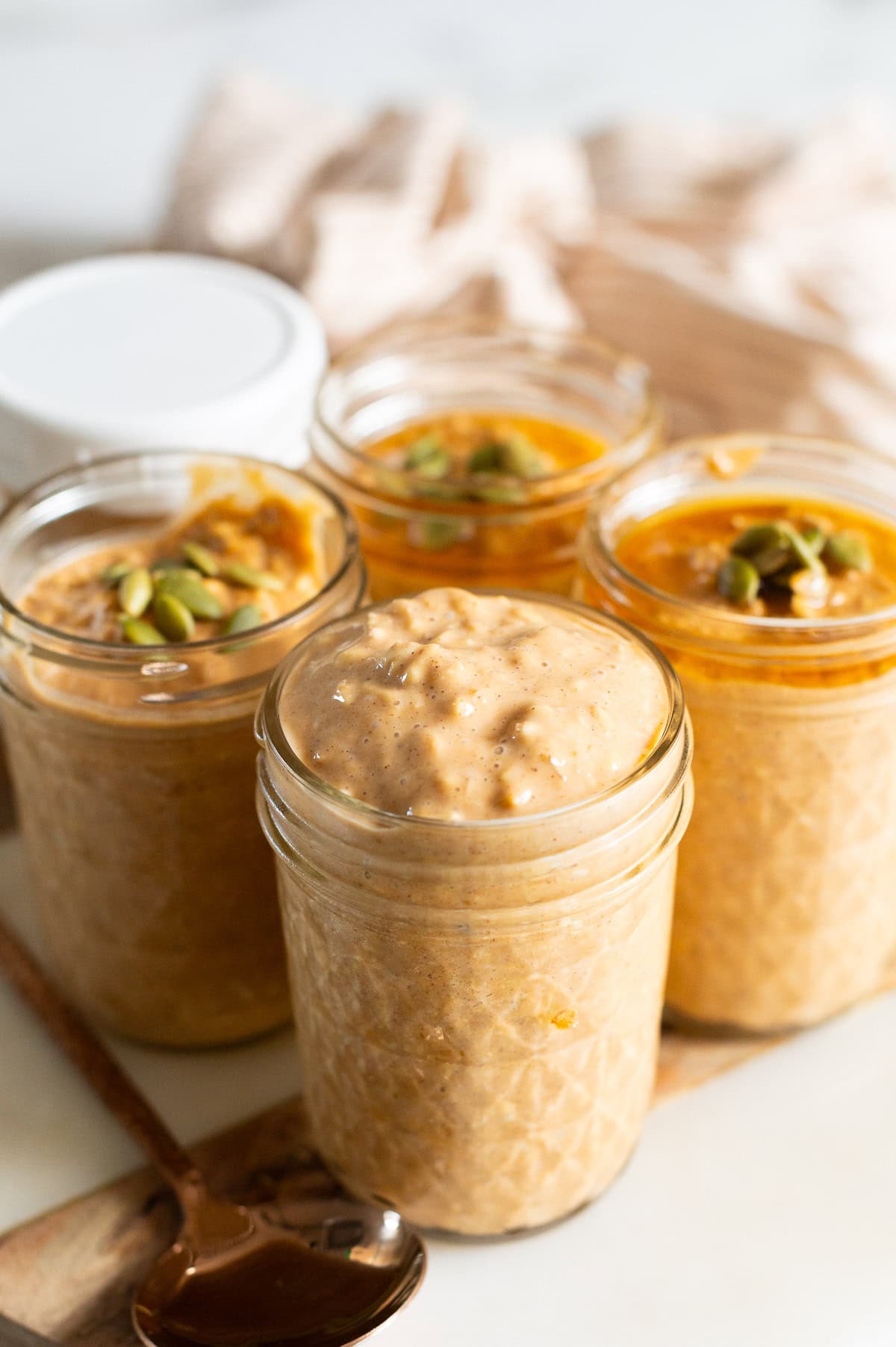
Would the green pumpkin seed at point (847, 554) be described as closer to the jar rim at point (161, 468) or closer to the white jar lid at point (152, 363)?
the jar rim at point (161, 468)

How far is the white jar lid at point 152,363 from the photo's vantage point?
134 centimetres

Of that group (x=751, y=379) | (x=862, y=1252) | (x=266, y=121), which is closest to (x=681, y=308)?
(x=751, y=379)

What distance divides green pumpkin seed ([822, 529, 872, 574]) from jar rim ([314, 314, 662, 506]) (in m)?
0.24

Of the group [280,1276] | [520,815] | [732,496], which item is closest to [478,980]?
[520,815]

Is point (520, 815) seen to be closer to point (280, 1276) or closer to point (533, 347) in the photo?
point (280, 1276)

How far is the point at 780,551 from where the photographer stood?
1126 mm

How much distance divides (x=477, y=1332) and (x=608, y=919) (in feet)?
1.11

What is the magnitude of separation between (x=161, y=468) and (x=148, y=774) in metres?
0.32

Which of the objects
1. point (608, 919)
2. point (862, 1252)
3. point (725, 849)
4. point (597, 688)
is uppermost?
point (597, 688)

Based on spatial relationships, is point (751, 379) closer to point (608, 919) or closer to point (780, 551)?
point (780, 551)

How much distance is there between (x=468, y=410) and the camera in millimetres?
1588

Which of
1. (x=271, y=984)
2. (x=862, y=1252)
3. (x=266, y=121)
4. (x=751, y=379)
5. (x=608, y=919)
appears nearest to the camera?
(x=608, y=919)

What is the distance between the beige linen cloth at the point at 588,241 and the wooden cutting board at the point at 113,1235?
3.29 feet

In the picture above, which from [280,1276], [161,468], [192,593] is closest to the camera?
[280,1276]
